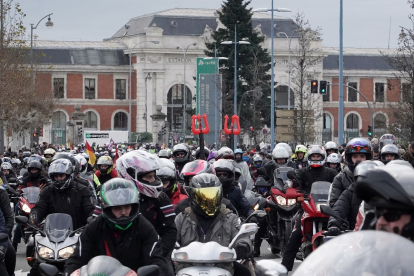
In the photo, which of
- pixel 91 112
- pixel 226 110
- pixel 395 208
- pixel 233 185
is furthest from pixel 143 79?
pixel 395 208

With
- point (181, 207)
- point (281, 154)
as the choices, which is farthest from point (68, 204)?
point (281, 154)

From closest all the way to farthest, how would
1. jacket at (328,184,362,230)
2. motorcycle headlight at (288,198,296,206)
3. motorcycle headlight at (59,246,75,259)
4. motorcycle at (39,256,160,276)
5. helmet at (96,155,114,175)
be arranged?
motorcycle at (39,256,160,276), jacket at (328,184,362,230), motorcycle headlight at (59,246,75,259), motorcycle headlight at (288,198,296,206), helmet at (96,155,114,175)

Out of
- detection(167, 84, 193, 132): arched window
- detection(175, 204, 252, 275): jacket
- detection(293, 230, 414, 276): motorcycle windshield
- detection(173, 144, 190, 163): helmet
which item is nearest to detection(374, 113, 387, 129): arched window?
detection(167, 84, 193, 132): arched window

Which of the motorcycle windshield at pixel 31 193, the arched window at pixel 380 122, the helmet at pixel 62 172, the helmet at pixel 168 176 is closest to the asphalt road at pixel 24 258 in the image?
the motorcycle windshield at pixel 31 193

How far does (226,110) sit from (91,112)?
40465 millimetres

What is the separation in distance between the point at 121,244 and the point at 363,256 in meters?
Answer: 3.07

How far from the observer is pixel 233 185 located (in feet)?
35.0

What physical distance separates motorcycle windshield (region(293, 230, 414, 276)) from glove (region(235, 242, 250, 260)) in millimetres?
3460

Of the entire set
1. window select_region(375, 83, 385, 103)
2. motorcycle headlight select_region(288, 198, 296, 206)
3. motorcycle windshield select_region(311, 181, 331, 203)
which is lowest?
motorcycle headlight select_region(288, 198, 296, 206)

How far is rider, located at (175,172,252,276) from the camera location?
7.35 meters

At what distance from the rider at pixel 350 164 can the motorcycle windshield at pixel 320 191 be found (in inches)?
59.6

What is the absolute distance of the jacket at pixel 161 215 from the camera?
7.20 m

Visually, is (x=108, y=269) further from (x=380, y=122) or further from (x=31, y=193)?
(x=380, y=122)

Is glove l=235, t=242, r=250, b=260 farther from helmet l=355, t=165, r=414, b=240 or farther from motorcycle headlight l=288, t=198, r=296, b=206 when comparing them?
motorcycle headlight l=288, t=198, r=296, b=206
